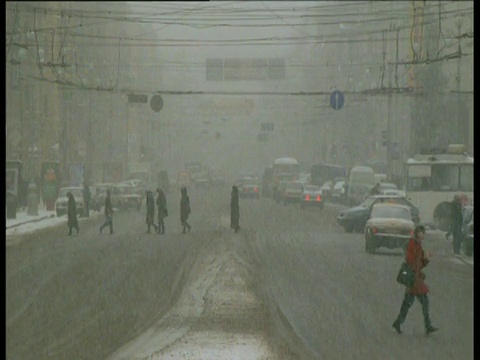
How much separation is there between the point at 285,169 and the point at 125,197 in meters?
7.40

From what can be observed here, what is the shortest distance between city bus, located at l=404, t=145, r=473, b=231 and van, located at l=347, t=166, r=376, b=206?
6.22 m

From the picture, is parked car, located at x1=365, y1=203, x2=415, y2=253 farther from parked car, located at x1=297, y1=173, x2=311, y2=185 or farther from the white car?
parked car, located at x1=297, y1=173, x2=311, y2=185

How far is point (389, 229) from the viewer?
2697 cm

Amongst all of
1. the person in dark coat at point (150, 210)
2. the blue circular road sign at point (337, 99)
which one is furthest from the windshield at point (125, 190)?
the blue circular road sign at point (337, 99)

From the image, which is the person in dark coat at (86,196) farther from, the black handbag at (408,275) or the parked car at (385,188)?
the black handbag at (408,275)

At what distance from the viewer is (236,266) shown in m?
24.3

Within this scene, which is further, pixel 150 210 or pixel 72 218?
pixel 150 210

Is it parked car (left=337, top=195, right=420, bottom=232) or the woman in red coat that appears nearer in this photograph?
the woman in red coat

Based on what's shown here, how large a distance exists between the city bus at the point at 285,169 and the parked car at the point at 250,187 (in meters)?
0.74

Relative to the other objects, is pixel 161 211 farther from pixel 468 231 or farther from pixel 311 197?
pixel 311 197

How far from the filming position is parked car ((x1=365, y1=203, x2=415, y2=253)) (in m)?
26.9

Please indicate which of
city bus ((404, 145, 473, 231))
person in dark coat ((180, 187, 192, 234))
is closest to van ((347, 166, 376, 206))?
city bus ((404, 145, 473, 231))

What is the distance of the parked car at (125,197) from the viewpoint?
92.0ft

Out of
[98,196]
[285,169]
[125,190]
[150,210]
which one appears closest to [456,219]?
[150,210]
